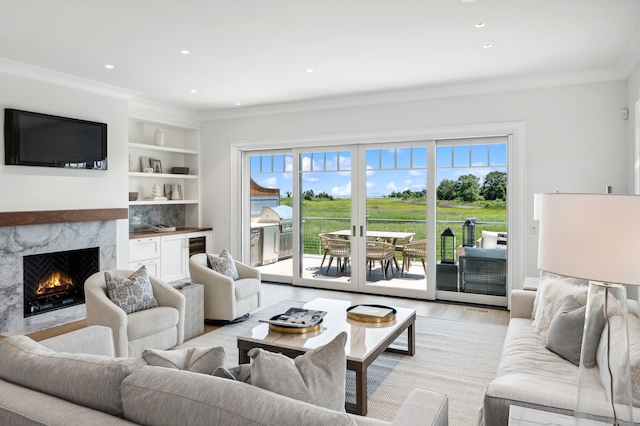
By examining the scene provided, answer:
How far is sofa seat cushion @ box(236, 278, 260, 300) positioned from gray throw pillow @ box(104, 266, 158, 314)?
3.28 feet

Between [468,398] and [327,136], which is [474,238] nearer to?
[327,136]

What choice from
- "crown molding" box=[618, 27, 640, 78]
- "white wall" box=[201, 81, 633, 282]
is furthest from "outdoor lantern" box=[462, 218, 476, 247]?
"crown molding" box=[618, 27, 640, 78]

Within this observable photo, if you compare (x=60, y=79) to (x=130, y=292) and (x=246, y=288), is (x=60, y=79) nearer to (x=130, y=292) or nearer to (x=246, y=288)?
(x=130, y=292)

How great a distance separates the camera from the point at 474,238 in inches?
217

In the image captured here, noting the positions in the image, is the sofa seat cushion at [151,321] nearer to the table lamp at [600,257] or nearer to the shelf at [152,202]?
the shelf at [152,202]

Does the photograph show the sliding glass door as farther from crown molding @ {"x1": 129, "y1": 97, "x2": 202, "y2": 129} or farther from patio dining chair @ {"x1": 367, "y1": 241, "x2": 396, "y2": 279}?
crown molding @ {"x1": 129, "y1": 97, "x2": 202, "y2": 129}

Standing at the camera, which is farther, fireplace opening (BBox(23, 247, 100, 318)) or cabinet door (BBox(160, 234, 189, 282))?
cabinet door (BBox(160, 234, 189, 282))

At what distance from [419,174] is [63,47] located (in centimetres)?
415

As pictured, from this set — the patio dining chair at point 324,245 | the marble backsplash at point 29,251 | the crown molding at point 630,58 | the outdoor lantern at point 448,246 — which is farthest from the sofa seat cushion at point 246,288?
the crown molding at point 630,58

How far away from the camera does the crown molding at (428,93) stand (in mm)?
4766

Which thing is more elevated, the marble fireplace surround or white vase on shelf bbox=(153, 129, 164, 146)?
white vase on shelf bbox=(153, 129, 164, 146)

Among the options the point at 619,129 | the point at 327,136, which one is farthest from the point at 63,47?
the point at 619,129

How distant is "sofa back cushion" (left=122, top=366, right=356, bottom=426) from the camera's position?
47.4 inches

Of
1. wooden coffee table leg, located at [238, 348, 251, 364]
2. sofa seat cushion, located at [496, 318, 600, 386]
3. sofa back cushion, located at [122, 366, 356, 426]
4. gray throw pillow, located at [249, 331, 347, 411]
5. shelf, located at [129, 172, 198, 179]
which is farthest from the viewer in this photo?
shelf, located at [129, 172, 198, 179]
